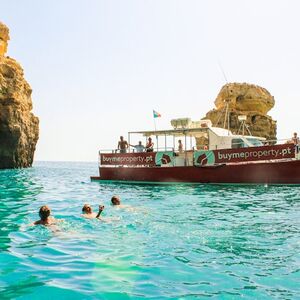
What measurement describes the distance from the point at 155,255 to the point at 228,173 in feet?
55.2

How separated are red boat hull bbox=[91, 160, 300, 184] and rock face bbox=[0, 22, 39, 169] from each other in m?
32.2

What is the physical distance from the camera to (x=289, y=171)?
22.1 m

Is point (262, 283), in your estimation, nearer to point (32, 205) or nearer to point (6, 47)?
point (32, 205)

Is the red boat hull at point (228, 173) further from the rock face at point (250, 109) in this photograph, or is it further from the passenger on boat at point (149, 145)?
the rock face at point (250, 109)

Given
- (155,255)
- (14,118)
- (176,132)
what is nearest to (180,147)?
(176,132)

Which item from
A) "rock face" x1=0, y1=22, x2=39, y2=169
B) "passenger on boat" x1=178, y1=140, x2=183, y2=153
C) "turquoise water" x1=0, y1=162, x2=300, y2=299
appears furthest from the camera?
"rock face" x1=0, y1=22, x2=39, y2=169

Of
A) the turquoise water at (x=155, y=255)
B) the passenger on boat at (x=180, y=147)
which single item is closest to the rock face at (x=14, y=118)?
the passenger on boat at (x=180, y=147)

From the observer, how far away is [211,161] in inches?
955

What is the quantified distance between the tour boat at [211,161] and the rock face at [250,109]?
40.2 m

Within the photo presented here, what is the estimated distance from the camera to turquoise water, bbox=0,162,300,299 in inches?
226

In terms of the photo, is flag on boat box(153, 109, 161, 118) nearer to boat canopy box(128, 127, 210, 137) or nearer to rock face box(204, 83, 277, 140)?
boat canopy box(128, 127, 210, 137)

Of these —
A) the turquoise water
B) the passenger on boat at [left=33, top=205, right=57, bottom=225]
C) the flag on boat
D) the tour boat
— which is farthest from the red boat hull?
the passenger on boat at [left=33, top=205, right=57, bottom=225]

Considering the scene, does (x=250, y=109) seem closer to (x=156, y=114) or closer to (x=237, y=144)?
(x=156, y=114)

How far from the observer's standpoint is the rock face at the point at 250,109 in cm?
6675
